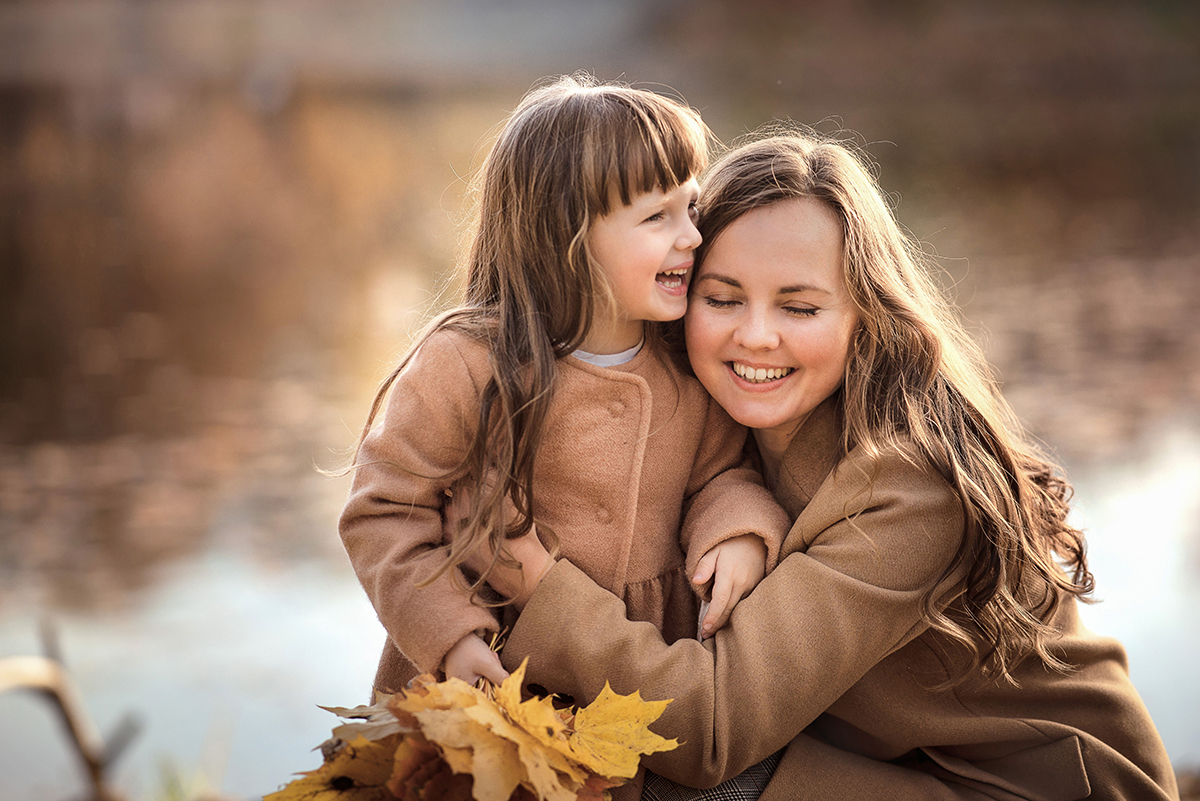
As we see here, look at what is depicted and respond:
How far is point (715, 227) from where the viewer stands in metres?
1.92

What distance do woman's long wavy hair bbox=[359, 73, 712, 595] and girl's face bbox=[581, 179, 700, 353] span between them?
23 mm

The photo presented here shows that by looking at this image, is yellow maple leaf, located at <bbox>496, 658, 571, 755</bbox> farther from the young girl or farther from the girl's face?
the girl's face

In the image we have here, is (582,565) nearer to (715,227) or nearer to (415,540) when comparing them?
(415,540)

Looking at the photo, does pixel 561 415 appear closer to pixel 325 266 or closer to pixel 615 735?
pixel 615 735

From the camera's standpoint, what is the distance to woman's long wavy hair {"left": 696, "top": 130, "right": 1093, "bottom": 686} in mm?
1803

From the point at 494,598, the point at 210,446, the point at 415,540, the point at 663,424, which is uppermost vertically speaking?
the point at 663,424

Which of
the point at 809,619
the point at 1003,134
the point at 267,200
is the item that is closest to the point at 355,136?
the point at 267,200

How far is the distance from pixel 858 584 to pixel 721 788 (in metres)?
0.45

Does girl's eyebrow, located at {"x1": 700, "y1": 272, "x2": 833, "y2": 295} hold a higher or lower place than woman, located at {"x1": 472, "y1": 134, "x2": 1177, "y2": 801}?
higher

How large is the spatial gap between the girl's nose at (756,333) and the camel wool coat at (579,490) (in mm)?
186

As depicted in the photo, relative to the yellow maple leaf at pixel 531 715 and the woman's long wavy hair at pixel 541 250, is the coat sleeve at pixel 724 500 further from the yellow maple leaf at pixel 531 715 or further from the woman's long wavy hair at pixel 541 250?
the yellow maple leaf at pixel 531 715

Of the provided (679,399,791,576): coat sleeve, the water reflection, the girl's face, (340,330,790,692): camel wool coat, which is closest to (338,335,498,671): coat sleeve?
(340,330,790,692): camel wool coat

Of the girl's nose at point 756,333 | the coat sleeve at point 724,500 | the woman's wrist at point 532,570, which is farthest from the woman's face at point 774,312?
the woman's wrist at point 532,570

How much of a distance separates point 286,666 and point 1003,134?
15.5 m
